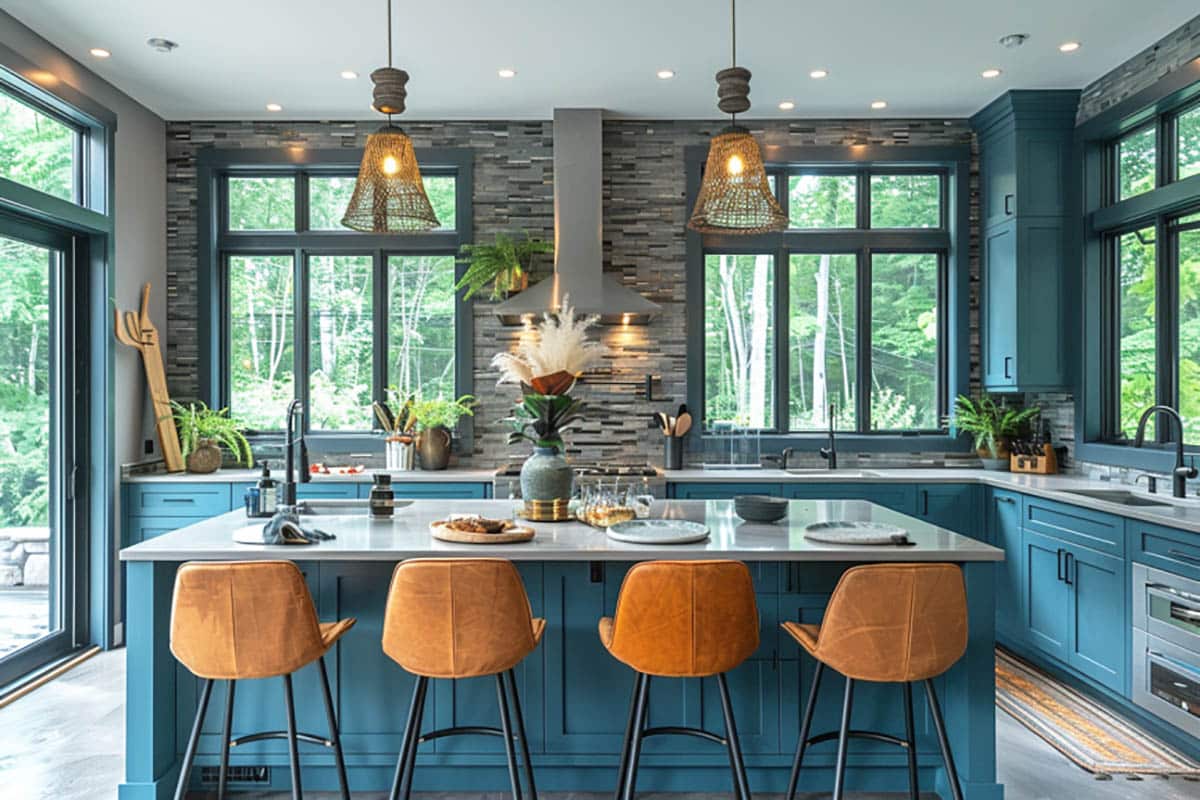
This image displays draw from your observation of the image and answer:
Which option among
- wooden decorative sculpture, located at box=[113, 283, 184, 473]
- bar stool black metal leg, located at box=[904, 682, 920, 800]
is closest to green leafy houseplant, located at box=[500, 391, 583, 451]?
bar stool black metal leg, located at box=[904, 682, 920, 800]

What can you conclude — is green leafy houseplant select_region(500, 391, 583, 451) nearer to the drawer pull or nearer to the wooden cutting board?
the wooden cutting board

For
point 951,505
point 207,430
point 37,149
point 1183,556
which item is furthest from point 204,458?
point 1183,556

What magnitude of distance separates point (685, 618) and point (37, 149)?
A: 4.05 meters

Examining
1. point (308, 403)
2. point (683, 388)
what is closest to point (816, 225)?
point (683, 388)

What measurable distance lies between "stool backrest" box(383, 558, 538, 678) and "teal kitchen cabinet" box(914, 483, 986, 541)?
10.8 feet

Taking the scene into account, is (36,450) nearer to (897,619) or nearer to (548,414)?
(548,414)

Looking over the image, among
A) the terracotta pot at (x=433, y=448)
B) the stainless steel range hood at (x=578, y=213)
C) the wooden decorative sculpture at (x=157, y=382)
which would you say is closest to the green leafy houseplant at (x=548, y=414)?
the stainless steel range hood at (x=578, y=213)

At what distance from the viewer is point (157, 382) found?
5070 mm

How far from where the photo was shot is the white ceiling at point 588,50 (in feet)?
12.5

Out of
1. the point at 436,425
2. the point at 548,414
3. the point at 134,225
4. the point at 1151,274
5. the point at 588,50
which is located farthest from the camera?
the point at 436,425

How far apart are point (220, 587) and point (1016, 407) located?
194 inches

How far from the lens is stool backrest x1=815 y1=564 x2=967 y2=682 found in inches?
87.4

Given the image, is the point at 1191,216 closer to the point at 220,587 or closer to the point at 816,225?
the point at 816,225

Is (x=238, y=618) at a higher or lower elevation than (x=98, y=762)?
higher
